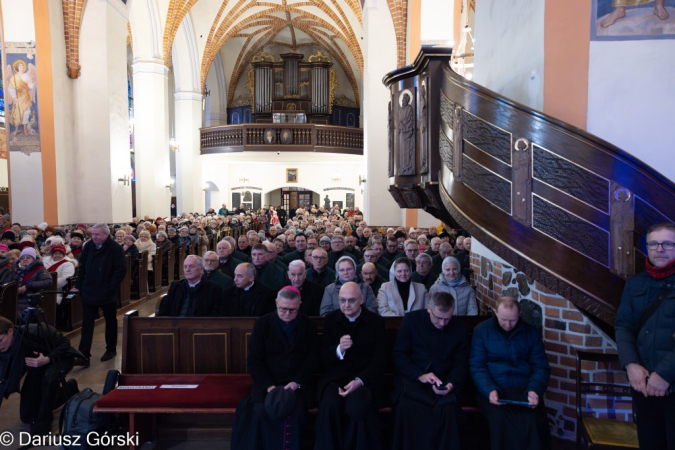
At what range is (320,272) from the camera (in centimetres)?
569

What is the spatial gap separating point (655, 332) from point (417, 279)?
9.42 feet

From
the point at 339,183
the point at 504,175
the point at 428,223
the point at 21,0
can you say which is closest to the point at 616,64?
the point at 504,175

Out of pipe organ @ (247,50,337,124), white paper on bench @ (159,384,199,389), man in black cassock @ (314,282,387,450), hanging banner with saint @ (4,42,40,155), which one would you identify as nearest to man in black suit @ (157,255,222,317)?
white paper on bench @ (159,384,199,389)

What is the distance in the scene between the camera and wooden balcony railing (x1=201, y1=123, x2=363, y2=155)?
21500mm

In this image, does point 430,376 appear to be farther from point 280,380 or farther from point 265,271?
point 265,271

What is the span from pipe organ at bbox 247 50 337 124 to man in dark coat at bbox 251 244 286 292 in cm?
2031

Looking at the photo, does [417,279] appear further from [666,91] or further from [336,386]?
[666,91]

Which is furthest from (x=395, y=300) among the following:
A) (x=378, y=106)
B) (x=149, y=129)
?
(x=149, y=129)

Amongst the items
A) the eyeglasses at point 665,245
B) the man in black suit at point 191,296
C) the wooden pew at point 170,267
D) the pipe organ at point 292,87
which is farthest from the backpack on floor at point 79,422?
the pipe organ at point 292,87

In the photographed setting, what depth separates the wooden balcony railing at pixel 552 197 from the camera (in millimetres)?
2900

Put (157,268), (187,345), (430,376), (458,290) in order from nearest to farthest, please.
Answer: (430,376) → (187,345) → (458,290) → (157,268)

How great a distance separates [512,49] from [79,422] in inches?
172

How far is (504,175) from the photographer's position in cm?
324

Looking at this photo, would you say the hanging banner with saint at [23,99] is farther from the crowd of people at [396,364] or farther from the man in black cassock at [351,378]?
the man in black cassock at [351,378]
